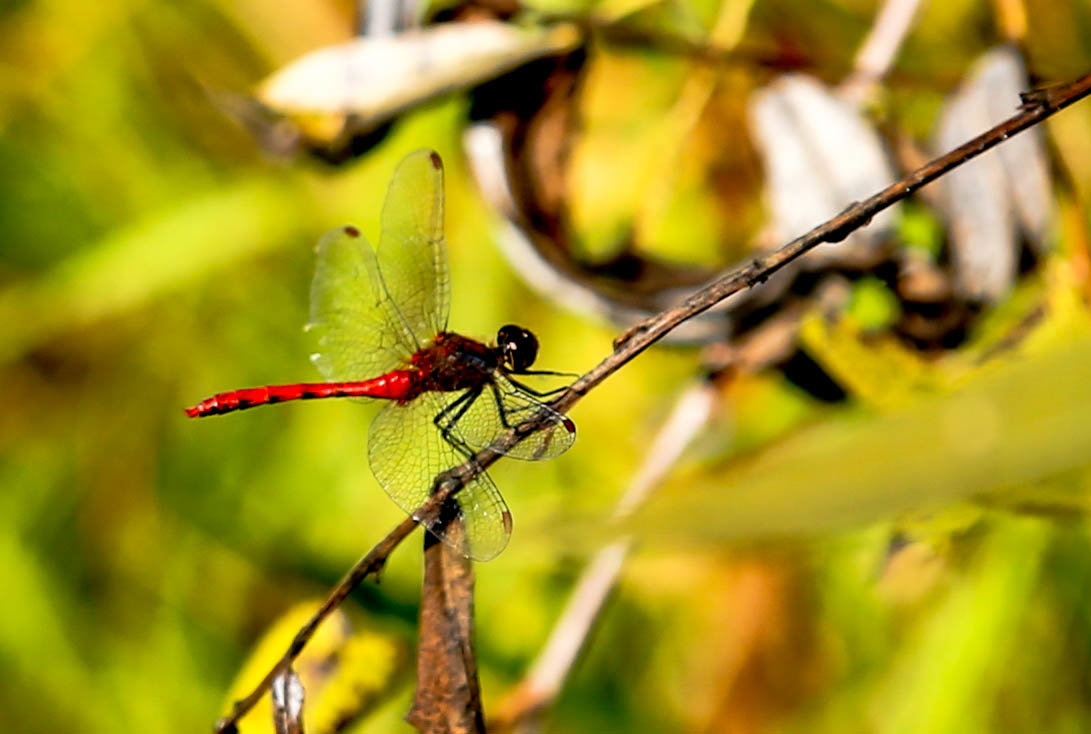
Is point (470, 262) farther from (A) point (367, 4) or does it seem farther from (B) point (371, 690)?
(B) point (371, 690)

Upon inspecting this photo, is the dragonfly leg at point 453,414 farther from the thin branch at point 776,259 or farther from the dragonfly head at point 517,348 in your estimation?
the thin branch at point 776,259

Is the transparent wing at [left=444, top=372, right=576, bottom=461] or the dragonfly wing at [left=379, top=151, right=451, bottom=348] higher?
the dragonfly wing at [left=379, top=151, right=451, bottom=348]

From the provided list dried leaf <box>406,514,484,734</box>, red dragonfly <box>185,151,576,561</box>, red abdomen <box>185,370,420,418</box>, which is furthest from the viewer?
red abdomen <box>185,370,420,418</box>

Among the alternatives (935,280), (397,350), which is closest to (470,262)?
(397,350)

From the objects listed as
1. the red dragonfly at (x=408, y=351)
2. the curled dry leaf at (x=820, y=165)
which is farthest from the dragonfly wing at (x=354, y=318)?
the curled dry leaf at (x=820, y=165)

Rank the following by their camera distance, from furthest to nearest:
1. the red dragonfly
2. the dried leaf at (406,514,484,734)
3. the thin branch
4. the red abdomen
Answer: the red abdomen, the red dragonfly, the dried leaf at (406,514,484,734), the thin branch

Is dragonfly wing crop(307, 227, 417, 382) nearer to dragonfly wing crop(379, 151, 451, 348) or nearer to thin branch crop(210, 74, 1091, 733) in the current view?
dragonfly wing crop(379, 151, 451, 348)

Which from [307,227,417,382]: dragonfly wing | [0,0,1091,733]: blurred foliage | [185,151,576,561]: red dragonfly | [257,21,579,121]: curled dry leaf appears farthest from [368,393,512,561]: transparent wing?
[257,21,579,121]: curled dry leaf
